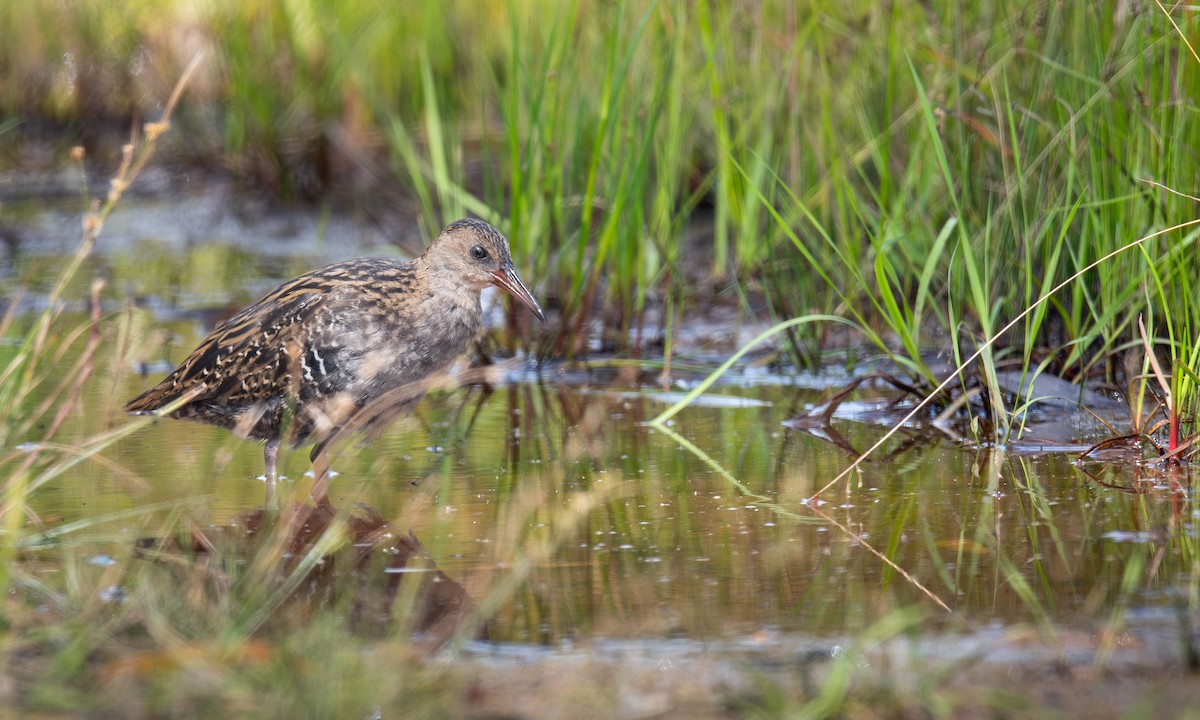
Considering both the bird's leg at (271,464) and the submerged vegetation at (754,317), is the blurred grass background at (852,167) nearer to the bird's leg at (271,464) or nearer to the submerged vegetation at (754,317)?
the submerged vegetation at (754,317)

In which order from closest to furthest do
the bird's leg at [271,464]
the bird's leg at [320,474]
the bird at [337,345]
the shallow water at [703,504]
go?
the shallow water at [703,504]
the bird's leg at [320,474]
the bird's leg at [271,464]
the bird at [337,345]

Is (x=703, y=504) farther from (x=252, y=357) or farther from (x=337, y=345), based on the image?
(x=252, y=357)

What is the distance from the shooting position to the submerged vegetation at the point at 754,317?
287cm

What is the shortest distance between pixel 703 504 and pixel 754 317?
5.61 feet

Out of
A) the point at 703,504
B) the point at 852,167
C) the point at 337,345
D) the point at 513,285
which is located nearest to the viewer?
the point at 703,504

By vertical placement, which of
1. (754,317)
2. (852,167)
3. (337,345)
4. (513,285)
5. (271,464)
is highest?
(852,167)

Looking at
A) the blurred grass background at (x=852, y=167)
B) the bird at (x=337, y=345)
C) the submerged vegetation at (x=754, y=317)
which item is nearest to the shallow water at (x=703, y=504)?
the submerged vegetation at (x=754, y=317)

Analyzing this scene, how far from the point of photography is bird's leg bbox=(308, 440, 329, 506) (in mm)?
4297

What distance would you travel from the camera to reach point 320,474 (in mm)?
4461

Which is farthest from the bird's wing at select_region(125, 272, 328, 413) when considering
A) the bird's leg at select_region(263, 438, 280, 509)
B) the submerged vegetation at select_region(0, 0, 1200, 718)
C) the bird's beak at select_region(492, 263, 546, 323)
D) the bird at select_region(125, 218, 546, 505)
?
the bird's beak at select_region(492, 263, 546, 323)

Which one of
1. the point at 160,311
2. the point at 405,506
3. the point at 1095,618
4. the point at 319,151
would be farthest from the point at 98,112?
the point at 1095,618

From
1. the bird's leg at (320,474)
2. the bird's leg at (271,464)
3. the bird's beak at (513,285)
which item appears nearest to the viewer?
the bird's leg at (320,474)

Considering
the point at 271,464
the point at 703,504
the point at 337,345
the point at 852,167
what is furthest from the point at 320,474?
the point at 852,167

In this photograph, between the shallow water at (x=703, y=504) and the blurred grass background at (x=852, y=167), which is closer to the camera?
the shallow water at (x=703, y=504)
